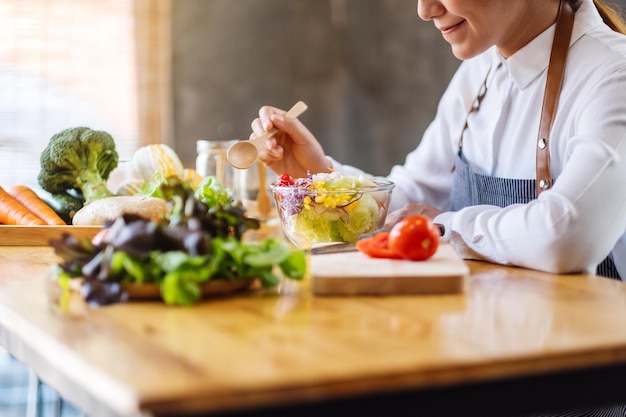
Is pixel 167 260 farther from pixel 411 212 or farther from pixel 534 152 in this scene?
pixel 534 152

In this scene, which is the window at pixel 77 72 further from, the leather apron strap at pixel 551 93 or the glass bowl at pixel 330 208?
the leather apron strap at pixel 551 93

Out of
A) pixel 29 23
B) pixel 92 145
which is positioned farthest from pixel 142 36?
pixel 92 145

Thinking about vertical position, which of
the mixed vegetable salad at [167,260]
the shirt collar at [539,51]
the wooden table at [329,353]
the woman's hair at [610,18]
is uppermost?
the woman's hair at [610,18]

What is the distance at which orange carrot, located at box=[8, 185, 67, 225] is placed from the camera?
2.07 meters

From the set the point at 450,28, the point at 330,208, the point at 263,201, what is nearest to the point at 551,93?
the point at 450,28

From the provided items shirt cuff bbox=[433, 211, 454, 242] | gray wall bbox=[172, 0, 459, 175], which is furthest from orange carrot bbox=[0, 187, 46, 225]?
gray wall bbox=[172, 0, 459, 175]

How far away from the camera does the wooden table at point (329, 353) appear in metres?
A: 0.90

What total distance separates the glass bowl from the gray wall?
297cm

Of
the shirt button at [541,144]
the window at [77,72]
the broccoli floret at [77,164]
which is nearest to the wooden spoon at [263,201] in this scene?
the broccoli floret at [77,164]

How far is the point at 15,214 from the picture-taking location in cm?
207

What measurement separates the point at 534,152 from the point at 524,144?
1.6 inches

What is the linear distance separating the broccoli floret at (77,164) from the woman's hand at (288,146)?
40cm

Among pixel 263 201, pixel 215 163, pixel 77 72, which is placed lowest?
pixel 263 201

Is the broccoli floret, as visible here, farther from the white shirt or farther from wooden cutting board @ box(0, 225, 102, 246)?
the white shirt
